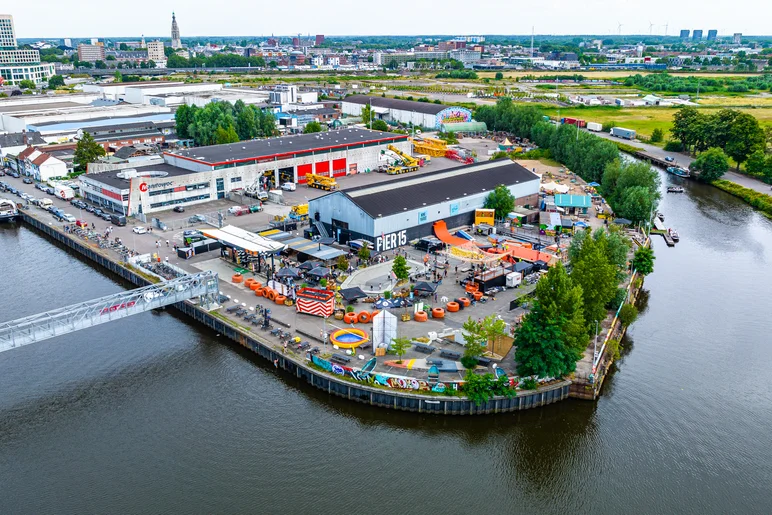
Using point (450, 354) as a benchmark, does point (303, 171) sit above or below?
above

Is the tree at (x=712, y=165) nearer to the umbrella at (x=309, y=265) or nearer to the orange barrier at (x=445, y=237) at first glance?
the orange barrier at (x=445, y=237)

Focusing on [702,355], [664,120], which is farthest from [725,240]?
[664,120]

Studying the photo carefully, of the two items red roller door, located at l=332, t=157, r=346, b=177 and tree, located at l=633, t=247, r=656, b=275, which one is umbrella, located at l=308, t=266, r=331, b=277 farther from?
red roller door, located at l=332, t=157, r=346, b=177

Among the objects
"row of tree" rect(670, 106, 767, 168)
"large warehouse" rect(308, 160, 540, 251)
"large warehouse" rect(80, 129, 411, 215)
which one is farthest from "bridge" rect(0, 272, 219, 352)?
"row of tree" rect(670, 106, 767, 168)

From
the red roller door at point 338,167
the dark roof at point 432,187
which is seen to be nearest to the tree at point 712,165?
the dark roof at point 432,187

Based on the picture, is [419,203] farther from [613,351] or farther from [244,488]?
[244,488]

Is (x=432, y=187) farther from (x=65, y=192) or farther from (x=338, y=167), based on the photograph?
(x=65, y=192)

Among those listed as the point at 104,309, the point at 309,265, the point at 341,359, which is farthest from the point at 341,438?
the point at 309,265
